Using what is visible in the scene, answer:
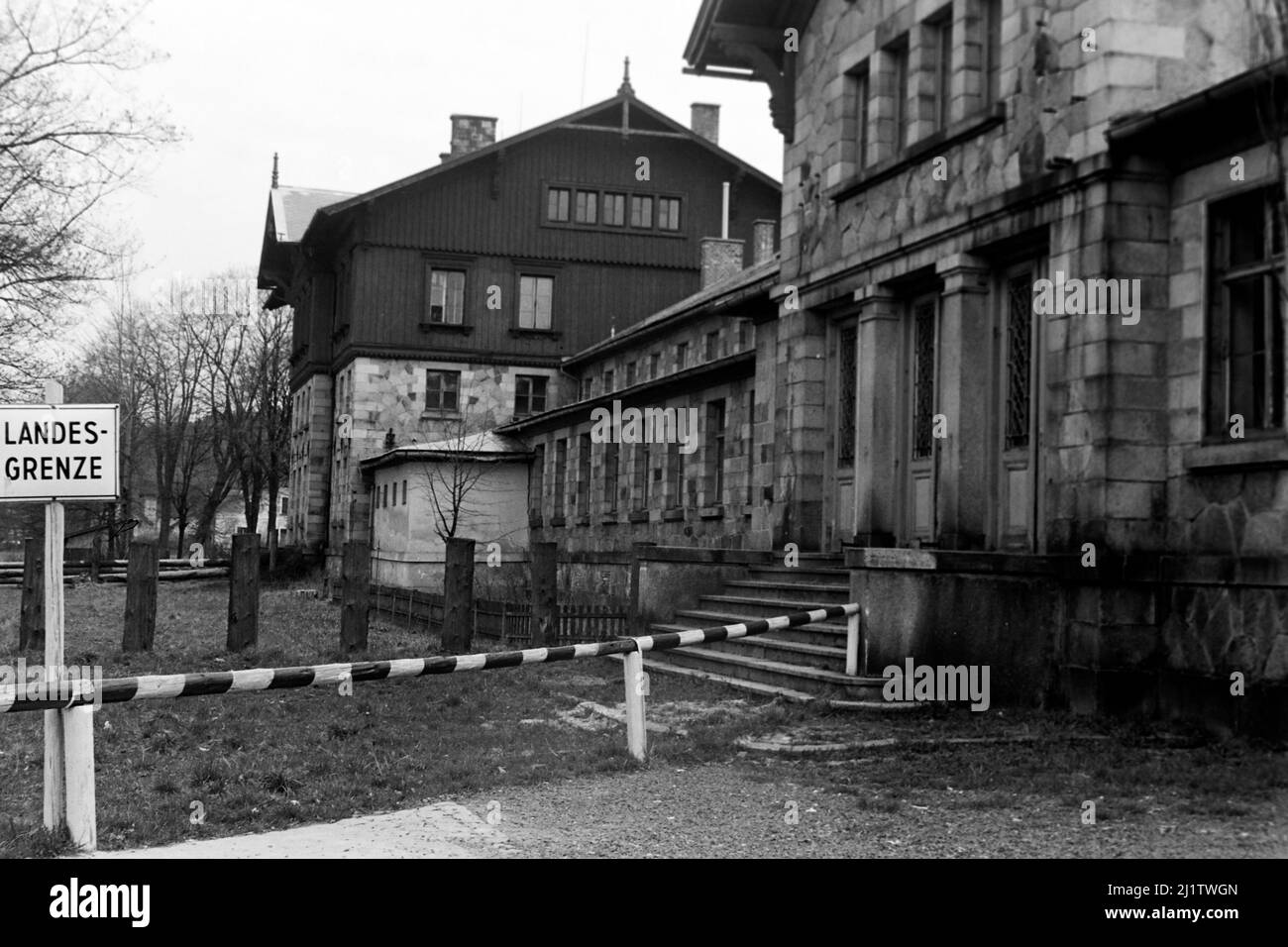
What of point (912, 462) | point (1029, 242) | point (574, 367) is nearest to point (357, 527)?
point (574, 367)

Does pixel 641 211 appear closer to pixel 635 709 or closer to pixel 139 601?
pixel 139 601

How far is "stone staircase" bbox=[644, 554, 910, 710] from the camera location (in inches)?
533

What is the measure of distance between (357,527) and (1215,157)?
123 feet

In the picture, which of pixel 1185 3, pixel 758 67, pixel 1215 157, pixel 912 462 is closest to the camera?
pixel 1215 157

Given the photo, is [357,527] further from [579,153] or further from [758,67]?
[758,67]

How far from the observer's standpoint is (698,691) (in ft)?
49.5

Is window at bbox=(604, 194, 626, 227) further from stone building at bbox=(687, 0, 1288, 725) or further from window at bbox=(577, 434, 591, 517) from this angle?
stone building at bbox=(687, 0, 1288, 725)

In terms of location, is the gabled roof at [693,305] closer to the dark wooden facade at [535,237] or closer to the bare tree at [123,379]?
the dark wooden facade at [535,237]

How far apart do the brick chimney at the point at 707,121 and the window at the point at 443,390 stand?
12.3m

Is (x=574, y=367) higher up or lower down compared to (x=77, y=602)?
higher up

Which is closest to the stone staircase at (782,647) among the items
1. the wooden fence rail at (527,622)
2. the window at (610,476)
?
the wooden fence rail at (527,622)

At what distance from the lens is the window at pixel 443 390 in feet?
156

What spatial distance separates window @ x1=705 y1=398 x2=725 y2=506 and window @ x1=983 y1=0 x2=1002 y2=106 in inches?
568
